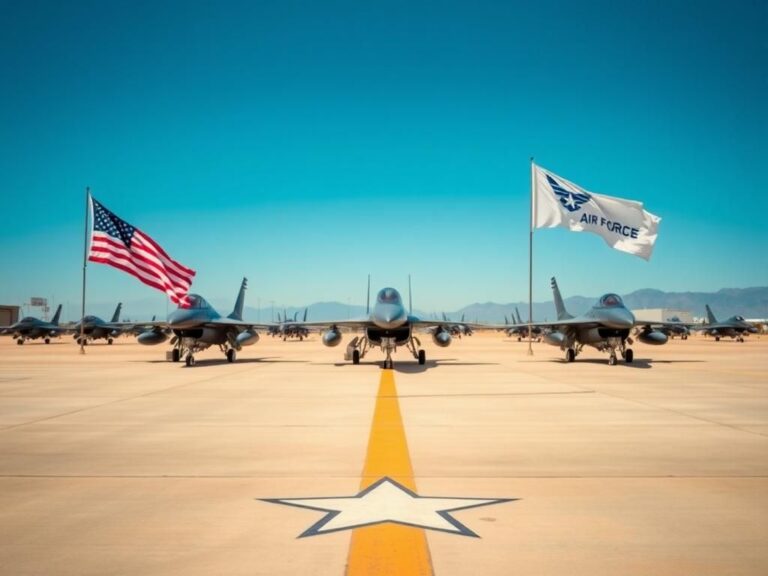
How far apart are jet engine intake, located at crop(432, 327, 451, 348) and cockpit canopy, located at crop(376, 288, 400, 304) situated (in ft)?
12.5

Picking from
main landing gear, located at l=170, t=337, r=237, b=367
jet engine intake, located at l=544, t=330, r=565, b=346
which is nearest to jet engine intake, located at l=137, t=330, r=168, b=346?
main landing gear, located at l=170, t=337, r=237, b=367

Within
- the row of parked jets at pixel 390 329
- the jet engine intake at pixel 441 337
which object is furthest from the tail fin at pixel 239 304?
the jet engine intake at pixel 441 337

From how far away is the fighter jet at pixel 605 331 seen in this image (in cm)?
2048

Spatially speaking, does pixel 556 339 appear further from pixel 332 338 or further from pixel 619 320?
pixel 332 338

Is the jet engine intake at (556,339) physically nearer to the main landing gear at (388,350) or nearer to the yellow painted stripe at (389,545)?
the main landing gear at (388,350)

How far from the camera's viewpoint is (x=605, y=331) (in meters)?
22.1

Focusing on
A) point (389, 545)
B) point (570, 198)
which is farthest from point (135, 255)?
point (389, 545)

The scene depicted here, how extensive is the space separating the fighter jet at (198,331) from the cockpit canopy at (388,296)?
21.3ft

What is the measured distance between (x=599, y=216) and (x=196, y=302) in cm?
1797

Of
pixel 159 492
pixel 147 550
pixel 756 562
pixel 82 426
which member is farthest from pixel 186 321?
pixel 756 562

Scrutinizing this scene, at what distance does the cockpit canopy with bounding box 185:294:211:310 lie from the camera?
21234 mm

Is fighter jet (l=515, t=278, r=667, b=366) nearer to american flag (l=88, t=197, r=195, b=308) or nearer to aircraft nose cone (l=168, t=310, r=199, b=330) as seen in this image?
aircraft nose cone (l=168, t=310, r=199, b=330)

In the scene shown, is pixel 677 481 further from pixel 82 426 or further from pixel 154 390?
pixel 154 390

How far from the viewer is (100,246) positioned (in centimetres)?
2408
